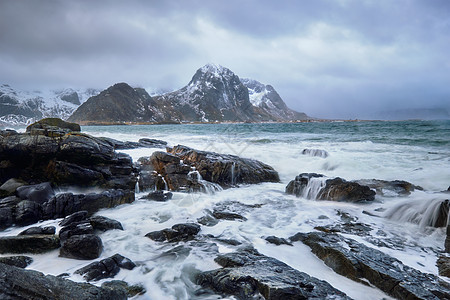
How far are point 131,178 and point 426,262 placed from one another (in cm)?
979

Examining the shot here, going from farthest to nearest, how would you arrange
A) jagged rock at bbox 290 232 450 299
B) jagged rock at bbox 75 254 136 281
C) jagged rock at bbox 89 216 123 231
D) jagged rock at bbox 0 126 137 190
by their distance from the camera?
jagged rock at bbox 0 126 137 190, jagged rock at bbox 89 216 123 231, jagged rock at bbox 75 254 136 281, jagged rock at bbox 290 232 450 299

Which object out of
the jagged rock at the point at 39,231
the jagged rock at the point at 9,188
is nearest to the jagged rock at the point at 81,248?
the jagged rock at the point at 39,231

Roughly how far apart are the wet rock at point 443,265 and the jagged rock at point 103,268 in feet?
18.8

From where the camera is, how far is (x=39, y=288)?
7.61ft

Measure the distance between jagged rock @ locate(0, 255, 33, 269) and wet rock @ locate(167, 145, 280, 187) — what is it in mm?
7056

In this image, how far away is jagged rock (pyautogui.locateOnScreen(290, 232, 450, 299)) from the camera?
11.6 feet

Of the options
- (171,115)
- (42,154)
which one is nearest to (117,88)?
(171,115)

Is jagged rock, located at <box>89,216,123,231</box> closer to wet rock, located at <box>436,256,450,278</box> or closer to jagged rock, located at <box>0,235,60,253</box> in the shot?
jagged rock, located at <box>0,235,60,253</box>

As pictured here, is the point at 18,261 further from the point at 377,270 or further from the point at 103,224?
the point at 377,270

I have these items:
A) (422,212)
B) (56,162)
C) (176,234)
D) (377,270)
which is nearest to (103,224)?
(176,234)

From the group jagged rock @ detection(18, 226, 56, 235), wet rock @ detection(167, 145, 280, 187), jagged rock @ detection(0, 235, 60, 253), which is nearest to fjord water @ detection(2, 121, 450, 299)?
jagged rock @ detection(0, 235, 60, 253)

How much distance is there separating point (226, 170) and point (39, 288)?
921 cm

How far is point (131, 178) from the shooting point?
9.97 m

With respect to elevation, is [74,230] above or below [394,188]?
below
